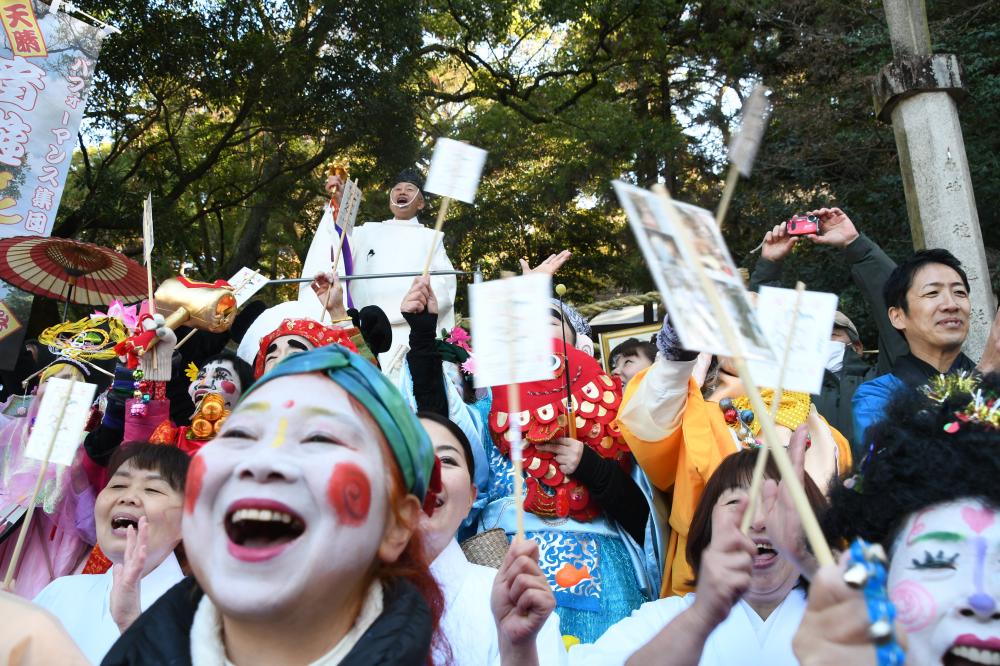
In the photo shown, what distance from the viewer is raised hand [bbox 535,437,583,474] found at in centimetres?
336

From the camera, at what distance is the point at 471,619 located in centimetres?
260

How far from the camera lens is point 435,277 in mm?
5902

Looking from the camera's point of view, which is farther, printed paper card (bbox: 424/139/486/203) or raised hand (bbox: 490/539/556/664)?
printed paper card (bbox: 424/139/486/203)

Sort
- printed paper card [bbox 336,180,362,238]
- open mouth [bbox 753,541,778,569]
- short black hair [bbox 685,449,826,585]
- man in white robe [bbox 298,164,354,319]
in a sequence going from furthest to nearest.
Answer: man in white robe [bbox 298,164,354,319], printed paper card [bbox 336,180,362,238], short black hair [bbox 685,449,826,585], open mouth [bbox 753,541,778,569]

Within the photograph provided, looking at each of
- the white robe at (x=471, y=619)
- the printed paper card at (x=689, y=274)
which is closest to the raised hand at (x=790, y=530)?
the printed paper card at (x=689, y=274)

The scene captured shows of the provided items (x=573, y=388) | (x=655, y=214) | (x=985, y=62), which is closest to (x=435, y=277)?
(x=573, y=388)

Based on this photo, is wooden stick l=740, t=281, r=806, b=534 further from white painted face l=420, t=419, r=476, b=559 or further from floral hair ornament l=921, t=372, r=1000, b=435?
white painted face l=420, t=419, r=476, b=559

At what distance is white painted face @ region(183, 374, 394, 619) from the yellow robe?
1.62 m

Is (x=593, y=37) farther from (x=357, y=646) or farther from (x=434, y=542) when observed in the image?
(x=357, y=646)

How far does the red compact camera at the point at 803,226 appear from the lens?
369cm

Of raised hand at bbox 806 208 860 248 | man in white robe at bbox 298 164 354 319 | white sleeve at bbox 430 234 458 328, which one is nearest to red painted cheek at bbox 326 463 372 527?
raised hand at bbox 806 208 860 248

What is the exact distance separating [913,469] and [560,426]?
1699mm

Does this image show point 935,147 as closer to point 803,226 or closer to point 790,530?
point 803,226

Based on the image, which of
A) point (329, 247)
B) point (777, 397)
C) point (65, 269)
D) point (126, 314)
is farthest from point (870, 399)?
point (65, 269)
